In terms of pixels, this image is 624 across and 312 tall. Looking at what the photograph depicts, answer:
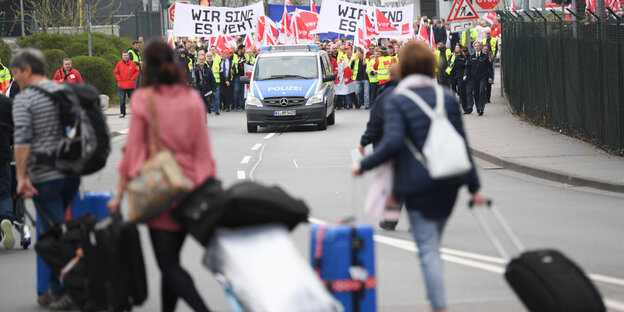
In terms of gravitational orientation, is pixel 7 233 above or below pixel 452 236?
above

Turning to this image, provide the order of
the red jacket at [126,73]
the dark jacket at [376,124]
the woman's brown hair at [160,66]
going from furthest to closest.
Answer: the red jacket at [126,73] → the dark jacket at [376,124] → the woman's brown hair at [160,66]

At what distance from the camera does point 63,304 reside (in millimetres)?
7648

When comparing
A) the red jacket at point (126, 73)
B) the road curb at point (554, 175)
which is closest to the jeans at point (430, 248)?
the road curb at point (554, 175)

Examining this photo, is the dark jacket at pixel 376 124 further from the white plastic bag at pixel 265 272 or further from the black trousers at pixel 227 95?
the black trousers at pixel 227 95

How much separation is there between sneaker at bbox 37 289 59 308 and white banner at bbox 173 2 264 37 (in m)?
27.7

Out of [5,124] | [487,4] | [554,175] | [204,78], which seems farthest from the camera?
[204,78]

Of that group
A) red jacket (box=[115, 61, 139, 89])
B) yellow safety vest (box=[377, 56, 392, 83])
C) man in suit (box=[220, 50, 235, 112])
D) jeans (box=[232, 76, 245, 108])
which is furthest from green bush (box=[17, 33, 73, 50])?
yellow safety vest (box=[377, 56, 392, 83])

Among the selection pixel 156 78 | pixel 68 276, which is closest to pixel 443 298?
pixel 156 78

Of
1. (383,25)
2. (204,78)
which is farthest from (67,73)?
(383,25)

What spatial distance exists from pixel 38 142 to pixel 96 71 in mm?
27075

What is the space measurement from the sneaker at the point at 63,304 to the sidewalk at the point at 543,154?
8.51 meters

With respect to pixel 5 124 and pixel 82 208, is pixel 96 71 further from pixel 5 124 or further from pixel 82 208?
pixel 82 208

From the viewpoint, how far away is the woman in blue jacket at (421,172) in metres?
6.15

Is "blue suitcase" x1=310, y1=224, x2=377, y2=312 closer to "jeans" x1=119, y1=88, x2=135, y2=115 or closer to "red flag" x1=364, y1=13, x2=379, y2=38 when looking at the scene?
"jeans" x1=119, y1=88, x2=135, y2=115
